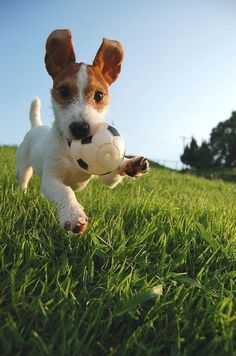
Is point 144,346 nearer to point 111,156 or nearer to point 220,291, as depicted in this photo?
point 220,291

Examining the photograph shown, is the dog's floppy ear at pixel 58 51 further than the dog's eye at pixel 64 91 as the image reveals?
Yes

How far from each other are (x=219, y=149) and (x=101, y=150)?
58.7 meters

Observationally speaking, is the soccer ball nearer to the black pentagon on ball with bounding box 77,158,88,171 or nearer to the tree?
the black pentagon on ball with bounding box 77,158,88,171

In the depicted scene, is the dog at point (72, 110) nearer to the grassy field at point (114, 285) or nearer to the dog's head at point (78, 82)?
the dog's head at point (78, 82)

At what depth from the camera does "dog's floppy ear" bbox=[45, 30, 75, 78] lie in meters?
4.01

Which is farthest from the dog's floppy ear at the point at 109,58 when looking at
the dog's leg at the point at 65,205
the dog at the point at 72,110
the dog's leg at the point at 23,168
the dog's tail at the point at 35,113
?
the dog's tail at the point at 35,113

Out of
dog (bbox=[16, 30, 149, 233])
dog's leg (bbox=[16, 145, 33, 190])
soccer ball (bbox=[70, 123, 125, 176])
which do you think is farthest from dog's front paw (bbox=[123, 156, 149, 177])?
dog's leg (bbox=[16, 145, 33, 190])

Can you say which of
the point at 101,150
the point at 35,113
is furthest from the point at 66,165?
the point at 35,113

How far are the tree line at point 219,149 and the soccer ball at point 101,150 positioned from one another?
5494 centimetres

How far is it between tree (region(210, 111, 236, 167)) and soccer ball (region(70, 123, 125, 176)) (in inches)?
2163

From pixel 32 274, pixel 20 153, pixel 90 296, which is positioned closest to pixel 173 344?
pixel 90 296

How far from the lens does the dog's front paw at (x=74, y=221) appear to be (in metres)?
2.86

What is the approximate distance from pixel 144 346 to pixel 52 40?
2.92 m

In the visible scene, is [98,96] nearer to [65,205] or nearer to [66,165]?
[66,165]
